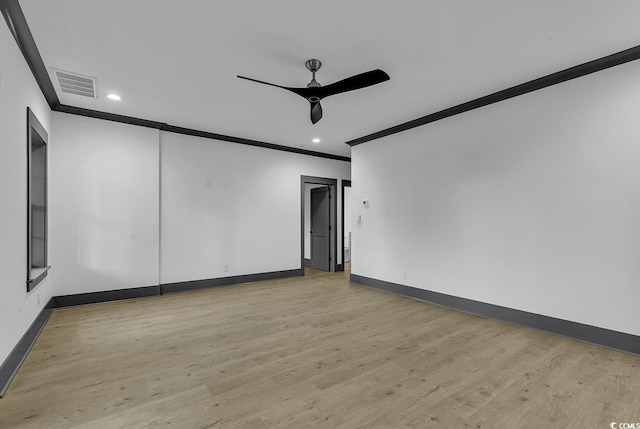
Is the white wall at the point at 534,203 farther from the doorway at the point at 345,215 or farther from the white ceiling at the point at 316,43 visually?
the doorway at the point at 345,215

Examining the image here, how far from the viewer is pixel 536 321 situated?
133 inches

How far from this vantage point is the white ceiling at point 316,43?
88.2 inches

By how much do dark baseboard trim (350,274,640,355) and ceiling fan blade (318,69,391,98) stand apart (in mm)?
3065

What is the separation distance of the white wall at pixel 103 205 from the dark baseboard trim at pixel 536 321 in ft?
13.7

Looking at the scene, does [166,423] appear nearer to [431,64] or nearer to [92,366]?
[92,366]

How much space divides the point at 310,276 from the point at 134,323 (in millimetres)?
3578

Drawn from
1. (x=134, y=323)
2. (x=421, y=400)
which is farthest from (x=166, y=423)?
(x=134, y=323)

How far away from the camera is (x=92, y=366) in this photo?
8.30ft

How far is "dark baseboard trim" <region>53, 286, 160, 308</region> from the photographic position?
4.12 m

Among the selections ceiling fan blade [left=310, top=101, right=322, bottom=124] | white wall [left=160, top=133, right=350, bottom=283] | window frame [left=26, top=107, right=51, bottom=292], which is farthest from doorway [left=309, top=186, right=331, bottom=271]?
window frame [left=26, top=107, right=51, bottom=292]

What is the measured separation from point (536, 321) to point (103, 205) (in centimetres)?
584

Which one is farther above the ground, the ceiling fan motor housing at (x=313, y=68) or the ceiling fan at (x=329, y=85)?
the ceiling fan motor housing at (x=313, y=68)

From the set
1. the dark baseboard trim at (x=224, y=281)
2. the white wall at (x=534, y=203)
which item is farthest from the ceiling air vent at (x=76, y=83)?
the white wall at (x=534, y=203)

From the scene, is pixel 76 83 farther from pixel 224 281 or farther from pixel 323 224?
pixel 323 224
